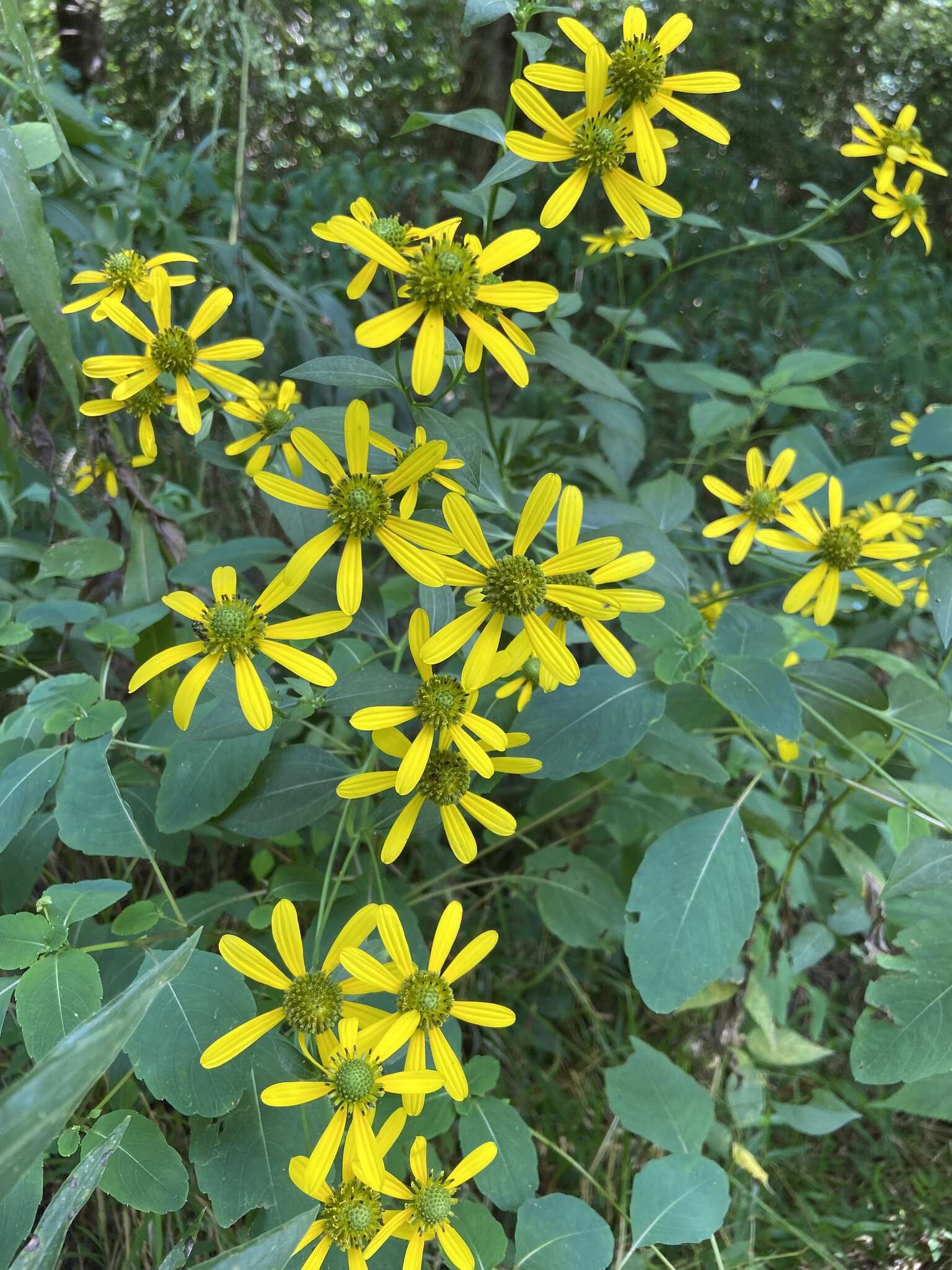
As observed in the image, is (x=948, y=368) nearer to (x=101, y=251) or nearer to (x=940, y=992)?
(x=940, y=992)

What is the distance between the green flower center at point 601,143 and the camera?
83cm

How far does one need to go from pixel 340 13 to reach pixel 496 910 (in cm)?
416

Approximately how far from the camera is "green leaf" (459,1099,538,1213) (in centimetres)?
91

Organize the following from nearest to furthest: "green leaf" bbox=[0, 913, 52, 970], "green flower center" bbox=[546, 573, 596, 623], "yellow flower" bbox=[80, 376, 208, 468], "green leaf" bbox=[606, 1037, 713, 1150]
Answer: "green leaf" bbox=[0, 913, 52, 970] < "green flower center" bbox=[546, 573, 596, 623] < "yellow flower" bbox=[80, 376, 208, 468] < "green leaf" bbox=[606, 1037, 713, 1150]

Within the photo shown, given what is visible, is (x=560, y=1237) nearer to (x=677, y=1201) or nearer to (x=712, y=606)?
(x=677, y=1201)

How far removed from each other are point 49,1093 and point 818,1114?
122 centimetres

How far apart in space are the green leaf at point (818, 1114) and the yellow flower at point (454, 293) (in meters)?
1.22

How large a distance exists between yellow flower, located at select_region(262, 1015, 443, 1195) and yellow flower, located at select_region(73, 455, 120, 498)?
760mm

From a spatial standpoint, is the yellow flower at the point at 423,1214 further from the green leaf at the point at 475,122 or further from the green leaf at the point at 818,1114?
the green leaf at the point at 475,122

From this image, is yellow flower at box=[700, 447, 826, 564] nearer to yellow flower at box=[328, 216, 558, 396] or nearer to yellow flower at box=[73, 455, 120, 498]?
yellow flower at box=[328, 216, 558, 396]

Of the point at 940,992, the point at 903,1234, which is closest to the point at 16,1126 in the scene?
the point at 940,992

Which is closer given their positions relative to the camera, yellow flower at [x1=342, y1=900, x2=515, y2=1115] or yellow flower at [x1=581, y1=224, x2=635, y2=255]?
yellow flower at [x1=342, y1=900, x2=515, y2=1115]

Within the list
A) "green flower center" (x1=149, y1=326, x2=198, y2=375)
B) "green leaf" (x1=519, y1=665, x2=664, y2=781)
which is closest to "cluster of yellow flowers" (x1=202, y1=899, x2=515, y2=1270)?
"green leaf" (x1=519, y1=665, x2=664, y2=781)

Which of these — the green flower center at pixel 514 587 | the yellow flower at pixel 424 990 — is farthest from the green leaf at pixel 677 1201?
the green flower center at pixel 514 587
